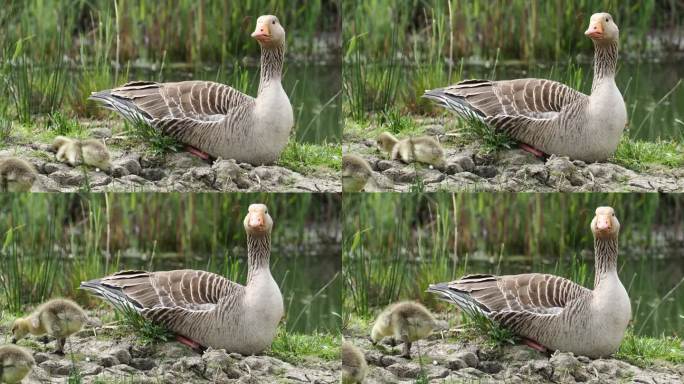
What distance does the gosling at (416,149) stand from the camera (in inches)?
272

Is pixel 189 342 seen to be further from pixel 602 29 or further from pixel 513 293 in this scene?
pixel 602 29

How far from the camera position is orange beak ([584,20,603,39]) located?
6770 millimetres

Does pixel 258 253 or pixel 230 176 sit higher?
pixel 230 176

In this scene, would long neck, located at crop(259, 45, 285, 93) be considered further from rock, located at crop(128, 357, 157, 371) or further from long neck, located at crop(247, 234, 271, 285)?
rock, located at crop(128, 357, 157, 371)

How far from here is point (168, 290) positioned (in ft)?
22.1

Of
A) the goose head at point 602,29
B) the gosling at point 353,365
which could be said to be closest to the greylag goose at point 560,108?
the goose head at point 602,29

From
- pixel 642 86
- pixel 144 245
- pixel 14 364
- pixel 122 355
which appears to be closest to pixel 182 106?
pixel 144 245

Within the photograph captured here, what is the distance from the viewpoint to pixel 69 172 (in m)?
6.96

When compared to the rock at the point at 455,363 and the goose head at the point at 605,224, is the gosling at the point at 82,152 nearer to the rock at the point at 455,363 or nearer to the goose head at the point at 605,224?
the rock at the point at 455,363

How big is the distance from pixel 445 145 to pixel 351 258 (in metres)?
0.80

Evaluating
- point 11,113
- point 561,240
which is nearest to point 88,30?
point 11,113

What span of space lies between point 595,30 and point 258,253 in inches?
83.8

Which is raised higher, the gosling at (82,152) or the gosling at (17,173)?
the gosling at (82,152)

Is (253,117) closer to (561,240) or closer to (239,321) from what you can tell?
(239,321)
